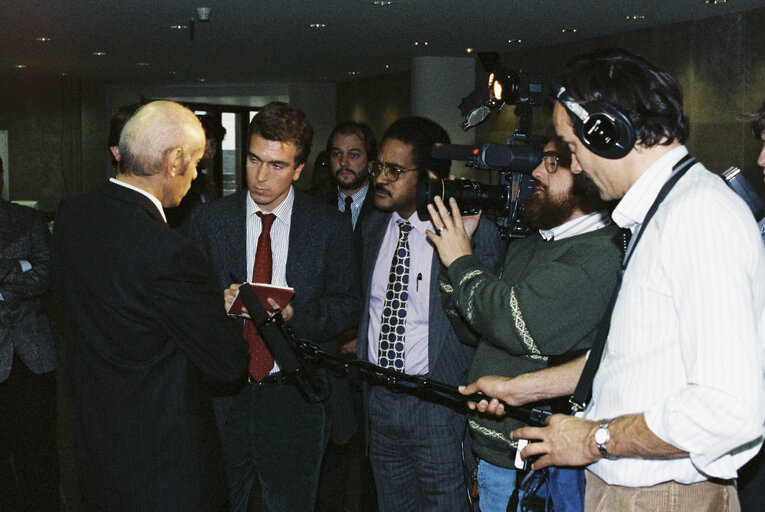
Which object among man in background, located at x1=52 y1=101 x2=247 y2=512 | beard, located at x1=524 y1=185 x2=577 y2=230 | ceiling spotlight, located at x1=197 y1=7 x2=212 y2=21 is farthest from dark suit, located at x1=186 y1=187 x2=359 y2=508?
ceiling spotlight, located at x1=197 y1=7 x2=212 y2=21

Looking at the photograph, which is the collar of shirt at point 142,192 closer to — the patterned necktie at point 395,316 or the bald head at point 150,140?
the bald head at point 150,140

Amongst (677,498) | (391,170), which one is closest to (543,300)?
(677,498)

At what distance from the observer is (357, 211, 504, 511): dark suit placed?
7.53 feet

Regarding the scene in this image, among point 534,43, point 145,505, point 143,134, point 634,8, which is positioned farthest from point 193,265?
point 534,43

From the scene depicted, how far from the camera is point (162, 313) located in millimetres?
1799

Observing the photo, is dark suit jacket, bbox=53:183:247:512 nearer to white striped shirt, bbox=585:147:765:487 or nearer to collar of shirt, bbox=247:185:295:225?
collar of shirt, bbox=247:185:295:225

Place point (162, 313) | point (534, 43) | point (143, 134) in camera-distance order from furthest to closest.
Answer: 1. point (534, 43)
2. point (143, 134)
3. point (162, 313)

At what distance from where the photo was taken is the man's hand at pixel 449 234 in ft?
6.23

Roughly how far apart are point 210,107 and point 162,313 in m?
15.7

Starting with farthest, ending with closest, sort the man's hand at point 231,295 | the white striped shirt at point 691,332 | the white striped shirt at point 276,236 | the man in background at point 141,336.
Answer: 1. the white striped shirt at point 276,236
2. the man's hand at point 231,295
3. the man in background at point 141,336
4. the white striped shirt at point 691,332

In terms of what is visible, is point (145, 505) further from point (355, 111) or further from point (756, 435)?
point (355, 111)

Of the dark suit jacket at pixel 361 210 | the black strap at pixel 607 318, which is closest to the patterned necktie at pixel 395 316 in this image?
the dark suit jacket at pixel 361 210

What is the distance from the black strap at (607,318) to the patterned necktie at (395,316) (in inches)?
37.2

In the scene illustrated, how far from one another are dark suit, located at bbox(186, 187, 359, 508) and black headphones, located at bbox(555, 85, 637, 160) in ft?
4.17
